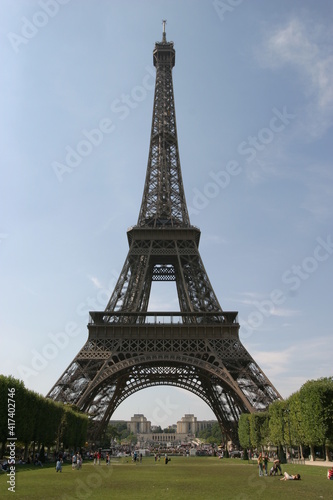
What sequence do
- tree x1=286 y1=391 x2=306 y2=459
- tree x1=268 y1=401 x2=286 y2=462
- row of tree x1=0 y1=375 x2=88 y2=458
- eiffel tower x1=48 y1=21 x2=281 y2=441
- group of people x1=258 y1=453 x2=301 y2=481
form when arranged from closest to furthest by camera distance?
group of people x1=258 y1=453 x2=301 y2=481, row of tree x1=0 y1=375 x2=88 y2=458, tree x1=286 y1=391 x2=306 y2=459, tree x1=268 y1=401 x2=286 y2=462, eiffel tower x1=48 y1=21 x2=281 y2=441

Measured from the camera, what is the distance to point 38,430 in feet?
140

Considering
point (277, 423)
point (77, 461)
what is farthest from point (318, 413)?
point (77, 461)

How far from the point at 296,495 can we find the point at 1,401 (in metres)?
24.6

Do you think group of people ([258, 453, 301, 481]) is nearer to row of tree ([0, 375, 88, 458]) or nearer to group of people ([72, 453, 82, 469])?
group of people ([72, 453, 82, 469])

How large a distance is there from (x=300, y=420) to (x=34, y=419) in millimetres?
23142

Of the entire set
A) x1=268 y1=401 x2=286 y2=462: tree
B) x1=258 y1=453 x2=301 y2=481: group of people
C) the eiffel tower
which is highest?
the eiffel tower

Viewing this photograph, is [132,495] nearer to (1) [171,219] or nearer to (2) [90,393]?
(2) [90,393]

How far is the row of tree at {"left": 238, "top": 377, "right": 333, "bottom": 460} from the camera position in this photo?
3594cm

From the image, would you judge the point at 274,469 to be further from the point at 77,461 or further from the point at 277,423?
the point at 277,423

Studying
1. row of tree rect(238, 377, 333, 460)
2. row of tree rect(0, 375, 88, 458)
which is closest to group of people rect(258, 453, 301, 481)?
row of tree rect(238, 377, 333, 460)

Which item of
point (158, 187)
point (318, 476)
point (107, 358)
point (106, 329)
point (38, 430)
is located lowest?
point (318, 476)

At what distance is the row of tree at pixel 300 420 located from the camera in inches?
1415

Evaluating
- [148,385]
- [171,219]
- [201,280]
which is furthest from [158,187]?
[148,385]

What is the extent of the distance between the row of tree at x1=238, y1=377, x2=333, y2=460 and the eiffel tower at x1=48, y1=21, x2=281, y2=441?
264 centimetres
